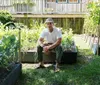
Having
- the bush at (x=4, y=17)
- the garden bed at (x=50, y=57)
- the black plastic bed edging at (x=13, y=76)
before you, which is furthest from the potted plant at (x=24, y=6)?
the black plastic bed edging at (x=13, y=76)

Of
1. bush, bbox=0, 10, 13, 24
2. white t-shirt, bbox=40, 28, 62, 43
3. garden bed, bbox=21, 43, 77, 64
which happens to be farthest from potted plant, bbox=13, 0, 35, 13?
white t-shirt, bbox=40, 28, 62, 43

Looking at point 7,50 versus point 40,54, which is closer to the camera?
point 7,50

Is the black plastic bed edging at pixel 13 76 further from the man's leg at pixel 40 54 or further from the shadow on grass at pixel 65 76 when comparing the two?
the man's leg at pixel 40 54

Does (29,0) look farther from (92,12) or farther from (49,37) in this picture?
(49,37)

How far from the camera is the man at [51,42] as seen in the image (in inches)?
254

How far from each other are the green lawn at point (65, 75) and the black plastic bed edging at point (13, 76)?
16 cm

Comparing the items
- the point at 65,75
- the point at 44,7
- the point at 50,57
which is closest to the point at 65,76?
the point at 65,75

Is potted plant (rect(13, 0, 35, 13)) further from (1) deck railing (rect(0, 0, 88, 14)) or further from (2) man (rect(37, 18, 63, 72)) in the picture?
(2) man (rect(37, 18, 63, 72))

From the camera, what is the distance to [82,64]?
6.97m

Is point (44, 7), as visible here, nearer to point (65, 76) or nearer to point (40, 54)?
point (40, 54)

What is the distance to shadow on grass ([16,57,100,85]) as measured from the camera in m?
5.47

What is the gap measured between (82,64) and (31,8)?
9.04m

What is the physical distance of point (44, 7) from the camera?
16156 mm

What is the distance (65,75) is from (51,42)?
1112 mm
